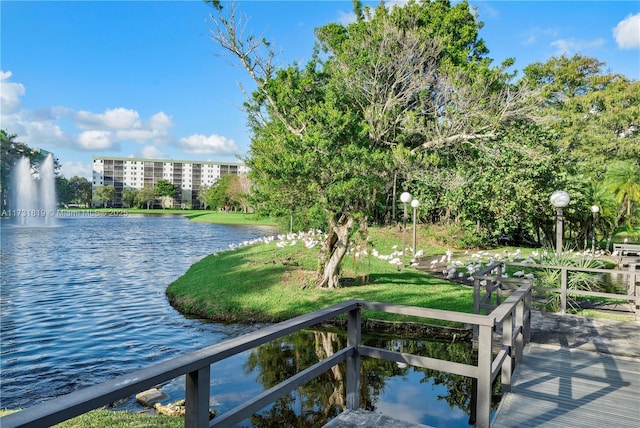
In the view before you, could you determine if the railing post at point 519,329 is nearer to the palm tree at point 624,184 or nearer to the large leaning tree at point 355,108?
the large leaning tree at point 355,108

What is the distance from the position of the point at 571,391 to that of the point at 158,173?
12795 cm

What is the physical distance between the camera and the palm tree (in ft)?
67.7

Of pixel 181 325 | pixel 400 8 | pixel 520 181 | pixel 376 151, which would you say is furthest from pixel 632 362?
pixel 520 181

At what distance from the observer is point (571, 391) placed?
14.2 feet

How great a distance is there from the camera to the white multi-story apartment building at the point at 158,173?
11738 cm

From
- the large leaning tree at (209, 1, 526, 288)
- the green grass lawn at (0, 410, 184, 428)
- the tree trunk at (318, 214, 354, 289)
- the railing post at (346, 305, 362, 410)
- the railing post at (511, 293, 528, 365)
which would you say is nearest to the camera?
the railing post at (346, 305, 362, 410)

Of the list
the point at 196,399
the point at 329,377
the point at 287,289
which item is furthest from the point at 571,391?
the point at 287,289

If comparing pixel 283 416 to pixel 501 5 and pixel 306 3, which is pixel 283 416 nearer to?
pixel 306 3

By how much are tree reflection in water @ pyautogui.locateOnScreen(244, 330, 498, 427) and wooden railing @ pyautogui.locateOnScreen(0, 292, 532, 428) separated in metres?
1.92

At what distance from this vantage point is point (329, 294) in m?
11.1

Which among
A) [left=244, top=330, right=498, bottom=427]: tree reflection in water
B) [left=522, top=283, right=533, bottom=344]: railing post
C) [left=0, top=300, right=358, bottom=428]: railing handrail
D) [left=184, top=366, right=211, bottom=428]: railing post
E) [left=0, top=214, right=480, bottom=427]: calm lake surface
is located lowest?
[left=0, top=214, right=480, bottom=427]: calm lake surface

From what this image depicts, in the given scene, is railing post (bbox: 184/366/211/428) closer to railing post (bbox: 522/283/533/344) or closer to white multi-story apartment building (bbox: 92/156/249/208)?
railing post (bbox: 522/283/533/344)

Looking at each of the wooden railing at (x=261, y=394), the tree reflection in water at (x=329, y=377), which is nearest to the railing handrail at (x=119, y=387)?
the wooden railing at (x=261, y=394)

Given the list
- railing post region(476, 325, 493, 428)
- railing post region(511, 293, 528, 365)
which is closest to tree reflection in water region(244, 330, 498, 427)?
railing post region(511, 293, 528, 365)
